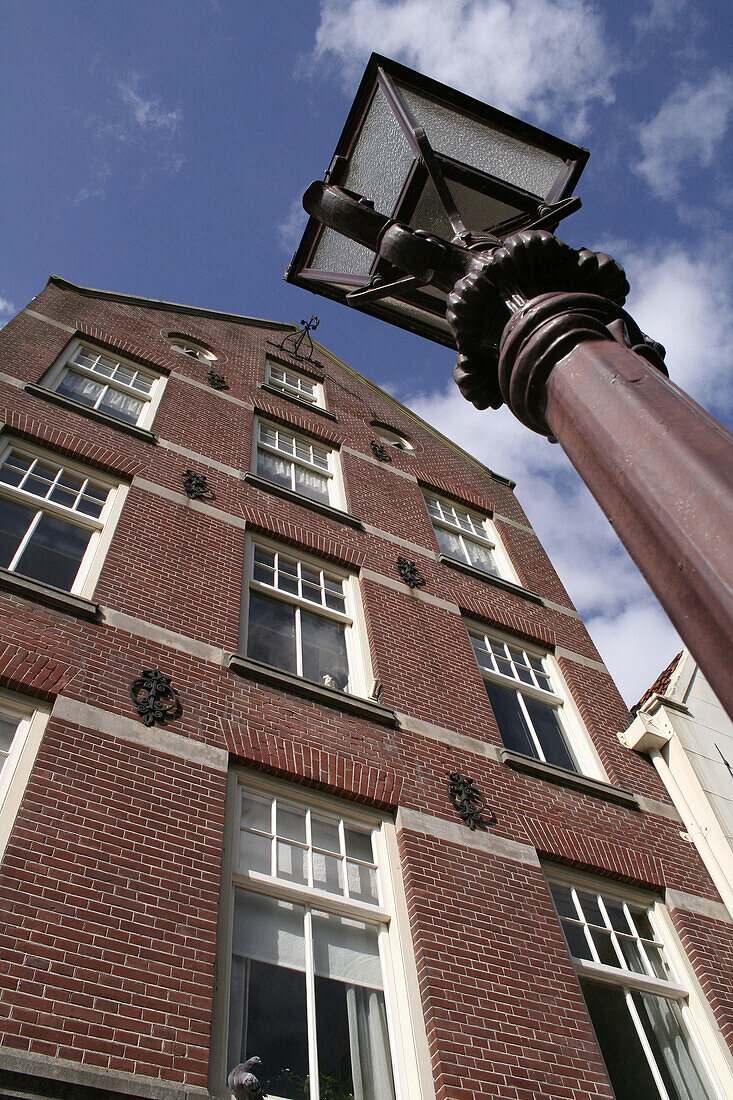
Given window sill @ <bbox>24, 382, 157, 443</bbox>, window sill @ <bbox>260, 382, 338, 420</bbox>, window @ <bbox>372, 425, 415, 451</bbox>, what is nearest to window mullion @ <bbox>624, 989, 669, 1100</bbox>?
window sill @ <bbox>24, 382, 157, 443</bbox>

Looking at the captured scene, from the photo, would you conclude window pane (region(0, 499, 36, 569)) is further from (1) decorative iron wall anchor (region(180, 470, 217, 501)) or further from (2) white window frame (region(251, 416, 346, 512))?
(2) white window frame (region(251, 416, 346, 512))

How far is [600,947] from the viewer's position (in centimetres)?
752

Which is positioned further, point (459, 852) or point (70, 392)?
point (70, 392)

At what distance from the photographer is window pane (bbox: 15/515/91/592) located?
805cm

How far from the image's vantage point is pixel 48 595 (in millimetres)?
7316

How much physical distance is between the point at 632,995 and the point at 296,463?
9.06 metres

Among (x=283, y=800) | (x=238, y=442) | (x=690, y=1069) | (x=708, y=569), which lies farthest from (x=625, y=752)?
(x=708, y=569)

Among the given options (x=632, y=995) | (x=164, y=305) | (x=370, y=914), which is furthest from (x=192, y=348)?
(x=632, y=995)

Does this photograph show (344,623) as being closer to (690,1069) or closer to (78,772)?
(78,772)

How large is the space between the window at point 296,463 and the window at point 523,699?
3591 millimetres

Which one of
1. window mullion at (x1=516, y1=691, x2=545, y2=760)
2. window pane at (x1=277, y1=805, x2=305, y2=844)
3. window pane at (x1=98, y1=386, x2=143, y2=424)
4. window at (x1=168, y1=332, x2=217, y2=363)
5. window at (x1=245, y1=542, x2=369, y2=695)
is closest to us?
window pane at (x1=277, y1=805, x2=305, y2=844)

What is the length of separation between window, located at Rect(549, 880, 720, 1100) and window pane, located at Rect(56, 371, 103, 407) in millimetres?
8987

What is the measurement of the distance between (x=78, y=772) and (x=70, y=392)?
738 cm

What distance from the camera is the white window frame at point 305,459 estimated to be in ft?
42.9
